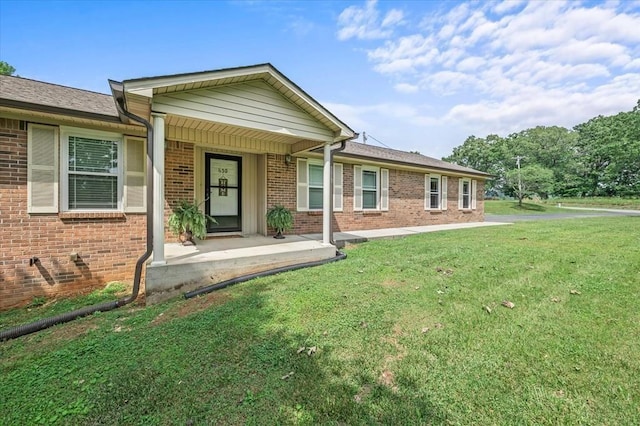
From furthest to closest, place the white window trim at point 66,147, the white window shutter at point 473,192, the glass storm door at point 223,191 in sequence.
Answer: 1. the white window shutter at point 473,192
2. the glass storm door at point 223,191
3. the white window trim at point 66,147

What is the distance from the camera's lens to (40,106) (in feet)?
15.5

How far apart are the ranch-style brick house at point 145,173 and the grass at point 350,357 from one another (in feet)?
4.73

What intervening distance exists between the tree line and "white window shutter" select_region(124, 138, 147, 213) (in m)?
38.5

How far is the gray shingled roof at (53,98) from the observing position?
470 cm

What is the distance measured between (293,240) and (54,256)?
4578mm

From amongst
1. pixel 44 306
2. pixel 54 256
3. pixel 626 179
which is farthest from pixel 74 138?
pixel 626 179

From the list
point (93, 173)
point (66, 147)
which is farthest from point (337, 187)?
point (66, 147)

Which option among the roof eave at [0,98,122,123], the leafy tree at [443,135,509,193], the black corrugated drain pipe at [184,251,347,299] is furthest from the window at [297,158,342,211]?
the leafy tree at [443,135,509,193]

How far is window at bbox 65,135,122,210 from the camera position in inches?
216

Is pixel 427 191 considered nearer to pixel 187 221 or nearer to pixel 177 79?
pixel 187 221

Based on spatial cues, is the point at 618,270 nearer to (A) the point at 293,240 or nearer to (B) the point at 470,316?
(B) the point at 470,316

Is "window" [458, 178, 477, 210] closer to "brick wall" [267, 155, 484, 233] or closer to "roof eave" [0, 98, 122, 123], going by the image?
"brick wall" [267, 155, 484, 233]

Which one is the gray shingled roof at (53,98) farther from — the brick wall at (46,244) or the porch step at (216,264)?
the porch step at (216,264)

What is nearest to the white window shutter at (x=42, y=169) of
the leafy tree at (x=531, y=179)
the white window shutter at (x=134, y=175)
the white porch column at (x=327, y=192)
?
the white window shutter at (x=134, y=175)
